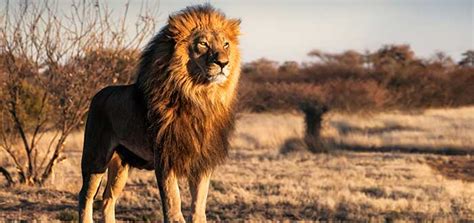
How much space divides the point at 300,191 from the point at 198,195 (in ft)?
23.7

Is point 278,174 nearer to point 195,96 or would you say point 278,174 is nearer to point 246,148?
point 246,148

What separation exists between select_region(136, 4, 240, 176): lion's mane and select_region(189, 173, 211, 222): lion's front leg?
0.07 metres

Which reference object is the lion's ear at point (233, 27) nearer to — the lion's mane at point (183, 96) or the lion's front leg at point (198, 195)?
the lion's mane at point (183, 96)

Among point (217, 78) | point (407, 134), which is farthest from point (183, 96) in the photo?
point (407, 134)

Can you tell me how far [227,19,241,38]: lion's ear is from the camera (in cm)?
602

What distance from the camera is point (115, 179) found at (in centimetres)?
700

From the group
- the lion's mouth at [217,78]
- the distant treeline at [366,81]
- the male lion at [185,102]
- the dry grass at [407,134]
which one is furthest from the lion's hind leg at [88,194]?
the distant treeline at [366,81]

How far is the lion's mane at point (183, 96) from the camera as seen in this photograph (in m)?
5.78

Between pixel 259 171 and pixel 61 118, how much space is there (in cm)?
526

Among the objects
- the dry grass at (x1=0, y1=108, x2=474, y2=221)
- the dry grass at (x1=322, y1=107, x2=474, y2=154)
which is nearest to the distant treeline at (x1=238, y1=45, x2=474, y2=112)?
the dry grass at (x1=322, y1=107, x2=474, y2=154)

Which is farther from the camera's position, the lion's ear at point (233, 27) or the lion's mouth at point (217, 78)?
the lion's ear at point (233, 27)

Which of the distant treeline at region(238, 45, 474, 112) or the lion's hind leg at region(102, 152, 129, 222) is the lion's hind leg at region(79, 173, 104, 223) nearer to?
the lion's hind leg at region(102, 152, 129, 222)

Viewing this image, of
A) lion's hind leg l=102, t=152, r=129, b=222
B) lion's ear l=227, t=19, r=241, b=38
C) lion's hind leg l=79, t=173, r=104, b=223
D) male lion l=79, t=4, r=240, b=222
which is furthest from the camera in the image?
lion's hind leg l=102, t=152, r=129, b=222

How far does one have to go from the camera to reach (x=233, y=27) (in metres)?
6.05
